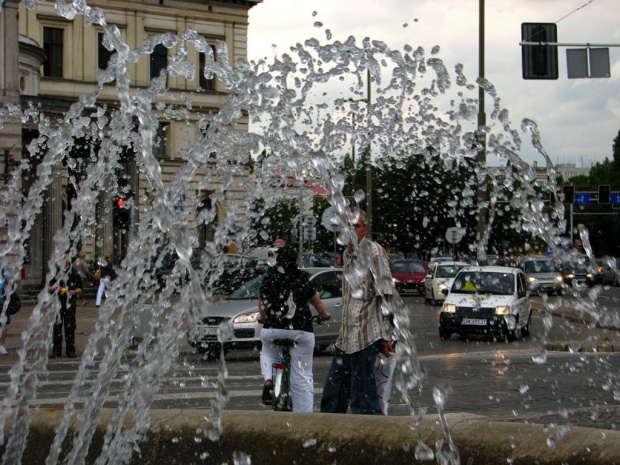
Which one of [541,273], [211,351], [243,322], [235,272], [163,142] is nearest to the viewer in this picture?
[243,322]

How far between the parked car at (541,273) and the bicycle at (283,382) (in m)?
35.0

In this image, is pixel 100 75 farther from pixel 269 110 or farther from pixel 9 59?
pixel 9 59

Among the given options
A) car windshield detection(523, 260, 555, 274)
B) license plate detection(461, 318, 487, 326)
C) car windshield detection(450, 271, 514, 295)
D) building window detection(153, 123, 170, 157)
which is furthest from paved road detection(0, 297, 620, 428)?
building window detection(153, 123, 170, 157)

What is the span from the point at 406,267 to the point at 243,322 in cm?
2787

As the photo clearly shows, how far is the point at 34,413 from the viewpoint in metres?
5.47

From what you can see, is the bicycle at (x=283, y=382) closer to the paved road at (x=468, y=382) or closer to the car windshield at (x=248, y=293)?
the paved road at (x=468, y=382)

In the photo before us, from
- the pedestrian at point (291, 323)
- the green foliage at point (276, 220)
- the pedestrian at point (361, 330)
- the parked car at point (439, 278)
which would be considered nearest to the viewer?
the pedestrian at point (361, 330)

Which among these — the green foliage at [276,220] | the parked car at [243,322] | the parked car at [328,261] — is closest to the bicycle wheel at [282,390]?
the parked car at [243,322]

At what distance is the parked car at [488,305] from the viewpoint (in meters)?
20.1

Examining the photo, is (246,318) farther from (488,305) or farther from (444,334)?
(488,305)

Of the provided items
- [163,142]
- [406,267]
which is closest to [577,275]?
[406,267]

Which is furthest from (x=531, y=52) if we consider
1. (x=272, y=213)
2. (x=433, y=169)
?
(x=272, y=213)

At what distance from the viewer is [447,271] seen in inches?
1395

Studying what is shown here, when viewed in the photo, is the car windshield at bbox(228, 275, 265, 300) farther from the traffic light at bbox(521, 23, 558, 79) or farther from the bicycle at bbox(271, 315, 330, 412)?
the bicycle at bbox(271, 315, 330, 412)
